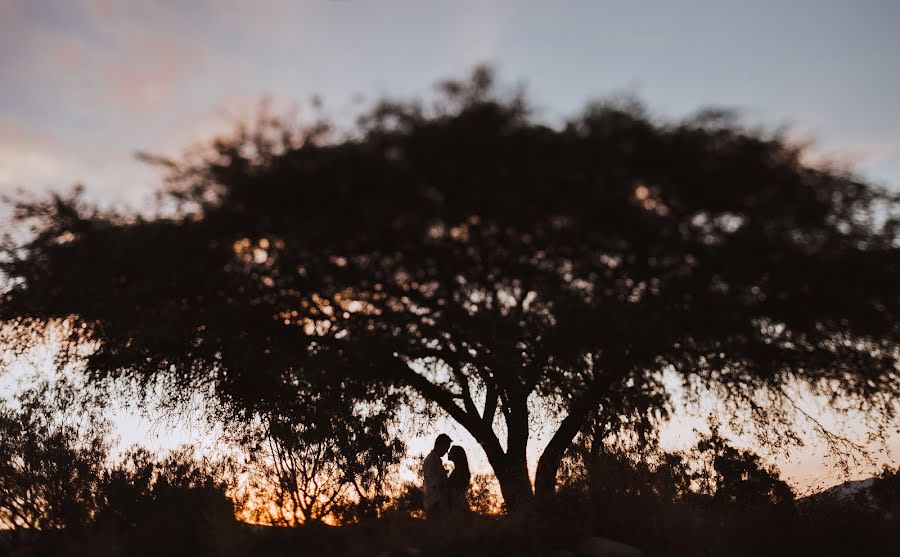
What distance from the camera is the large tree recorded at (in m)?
12.4

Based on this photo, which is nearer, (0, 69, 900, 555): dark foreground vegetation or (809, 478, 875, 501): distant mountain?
(0, 69, 900, 555): dark foreground vegetation

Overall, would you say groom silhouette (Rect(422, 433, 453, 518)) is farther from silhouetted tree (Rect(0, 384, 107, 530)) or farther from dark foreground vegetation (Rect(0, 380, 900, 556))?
silhouetted tree (Rect(0, 384, 107, 530))

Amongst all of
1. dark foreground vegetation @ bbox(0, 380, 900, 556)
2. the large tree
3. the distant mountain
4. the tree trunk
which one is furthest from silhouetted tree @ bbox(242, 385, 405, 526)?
the distant mountain

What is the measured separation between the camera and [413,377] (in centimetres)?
1825

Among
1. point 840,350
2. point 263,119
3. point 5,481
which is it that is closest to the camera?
point 263,119

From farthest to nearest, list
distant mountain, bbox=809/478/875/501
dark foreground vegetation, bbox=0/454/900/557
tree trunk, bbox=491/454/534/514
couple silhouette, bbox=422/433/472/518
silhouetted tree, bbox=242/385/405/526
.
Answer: silhouetted tree, bbox=242/385/405/526 → tree trunk, bbox=491/454/534/514 → distant mountain, bbox=809/478/875/501 → couple silhouette, bbox=422/433/472/518 → dark foreground vegetation, bbox=0/454/900/557

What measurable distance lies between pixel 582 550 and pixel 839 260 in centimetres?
689

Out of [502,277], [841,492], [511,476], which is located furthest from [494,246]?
[841,492]

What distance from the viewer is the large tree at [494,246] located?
490 inches

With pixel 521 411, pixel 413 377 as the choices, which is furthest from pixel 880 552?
pixel 413 377

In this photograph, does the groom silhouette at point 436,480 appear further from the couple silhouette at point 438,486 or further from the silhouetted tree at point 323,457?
the silhouetted tree at point 323,457

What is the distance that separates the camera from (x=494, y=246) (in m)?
13.0

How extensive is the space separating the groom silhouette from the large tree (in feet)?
6.58

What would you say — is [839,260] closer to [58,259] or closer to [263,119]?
[263,119]
